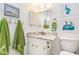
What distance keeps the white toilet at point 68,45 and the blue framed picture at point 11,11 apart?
619 millimetres

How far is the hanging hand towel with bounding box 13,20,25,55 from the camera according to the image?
1712mm

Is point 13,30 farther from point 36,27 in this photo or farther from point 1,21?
point 36,27

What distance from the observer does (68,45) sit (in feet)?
5.53

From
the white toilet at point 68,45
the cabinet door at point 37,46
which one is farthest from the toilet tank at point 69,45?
the cabinet door at point 37,46

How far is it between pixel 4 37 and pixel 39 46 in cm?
43

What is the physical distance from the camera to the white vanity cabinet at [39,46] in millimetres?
1707

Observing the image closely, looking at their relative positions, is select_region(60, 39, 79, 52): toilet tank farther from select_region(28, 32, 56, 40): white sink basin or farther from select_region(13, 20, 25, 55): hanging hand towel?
select_region(13, 20, 25, 55): hanging hand towel

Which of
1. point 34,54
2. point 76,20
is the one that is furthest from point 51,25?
point 34,54

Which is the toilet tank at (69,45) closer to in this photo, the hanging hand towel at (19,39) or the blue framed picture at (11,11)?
the hanging hand towel at (19,39)

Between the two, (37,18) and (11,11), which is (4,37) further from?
(37,18)

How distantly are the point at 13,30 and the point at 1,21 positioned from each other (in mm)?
175

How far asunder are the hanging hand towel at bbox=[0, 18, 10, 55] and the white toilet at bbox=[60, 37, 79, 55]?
0.64 meters

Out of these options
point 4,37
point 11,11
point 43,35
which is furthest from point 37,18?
point 4,37

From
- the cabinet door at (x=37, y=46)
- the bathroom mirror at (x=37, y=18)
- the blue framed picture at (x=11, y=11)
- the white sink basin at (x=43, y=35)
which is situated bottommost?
the cabinet door at (x=37, y=46)
